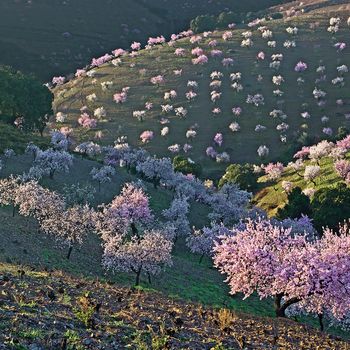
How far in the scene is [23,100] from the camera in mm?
101438

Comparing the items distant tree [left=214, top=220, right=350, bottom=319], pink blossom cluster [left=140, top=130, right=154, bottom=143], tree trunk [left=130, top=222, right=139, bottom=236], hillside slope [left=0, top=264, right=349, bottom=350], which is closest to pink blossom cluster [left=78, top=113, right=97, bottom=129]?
pink blossom cluster [left=140, top=130, right=154, bottom=143]

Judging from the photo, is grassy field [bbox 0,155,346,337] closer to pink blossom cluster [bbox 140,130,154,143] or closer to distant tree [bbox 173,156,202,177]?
distant tree [bbox 173,156,202,177]

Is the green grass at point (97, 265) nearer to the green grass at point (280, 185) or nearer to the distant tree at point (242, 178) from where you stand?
the green grass at point (280, 185)

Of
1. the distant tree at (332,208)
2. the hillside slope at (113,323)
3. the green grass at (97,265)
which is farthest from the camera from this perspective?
the distant tree at (332,208)

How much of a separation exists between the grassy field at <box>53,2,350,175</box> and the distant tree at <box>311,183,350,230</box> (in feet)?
160

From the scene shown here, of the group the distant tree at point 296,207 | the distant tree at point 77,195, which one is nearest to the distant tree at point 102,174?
the distant tree at point 77,195

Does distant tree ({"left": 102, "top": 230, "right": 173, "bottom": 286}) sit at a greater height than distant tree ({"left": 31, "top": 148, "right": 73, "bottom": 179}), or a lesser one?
lesser

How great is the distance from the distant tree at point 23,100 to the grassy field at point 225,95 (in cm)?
2858

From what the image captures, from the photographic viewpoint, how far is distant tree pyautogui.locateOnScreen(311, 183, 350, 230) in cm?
7575

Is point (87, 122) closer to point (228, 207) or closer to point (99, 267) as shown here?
point (228, 207)

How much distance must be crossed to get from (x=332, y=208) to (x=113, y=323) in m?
59.2

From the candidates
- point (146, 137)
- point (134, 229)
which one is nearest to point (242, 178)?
point (146, 137)

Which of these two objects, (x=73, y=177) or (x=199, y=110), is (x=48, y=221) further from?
(x=199, y=110)

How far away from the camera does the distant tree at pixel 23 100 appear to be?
324ft
